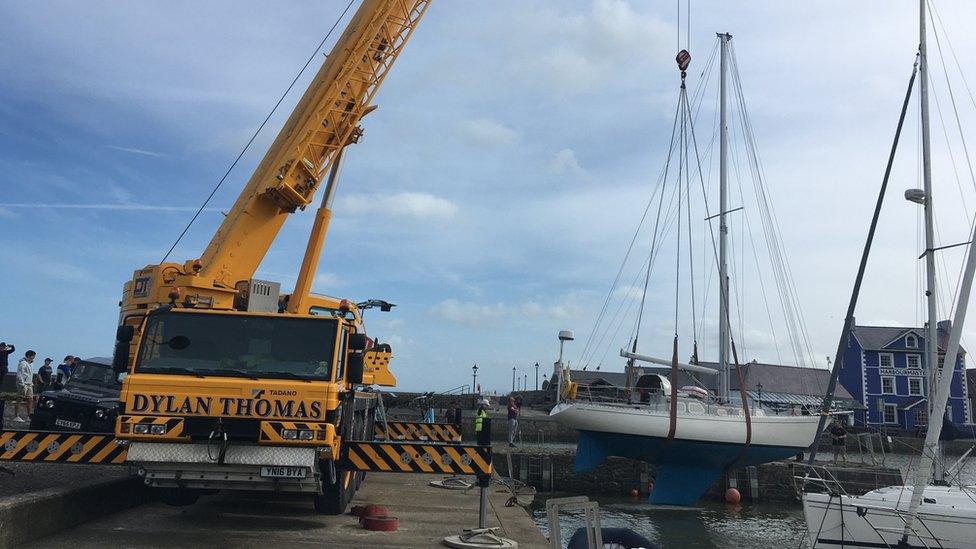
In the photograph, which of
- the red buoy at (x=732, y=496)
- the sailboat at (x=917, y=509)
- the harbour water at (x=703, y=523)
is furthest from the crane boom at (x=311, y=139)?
the red buoy at (x=732, y=496)

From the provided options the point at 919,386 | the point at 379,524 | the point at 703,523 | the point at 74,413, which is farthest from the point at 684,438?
the point at 919,386

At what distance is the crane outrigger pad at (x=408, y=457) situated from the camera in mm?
7812

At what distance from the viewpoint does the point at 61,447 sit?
25.2ft

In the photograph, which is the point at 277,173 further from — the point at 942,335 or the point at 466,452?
the point at 942,335

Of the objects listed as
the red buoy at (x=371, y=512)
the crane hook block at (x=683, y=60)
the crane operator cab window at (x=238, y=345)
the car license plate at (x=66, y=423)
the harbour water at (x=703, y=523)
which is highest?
the crane hook block at (x=683, y=60)

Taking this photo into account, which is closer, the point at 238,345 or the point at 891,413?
the point at 238,345

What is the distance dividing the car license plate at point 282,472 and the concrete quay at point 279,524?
28.3 inches

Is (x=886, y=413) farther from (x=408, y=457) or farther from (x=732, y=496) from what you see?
(x=408, y=457)

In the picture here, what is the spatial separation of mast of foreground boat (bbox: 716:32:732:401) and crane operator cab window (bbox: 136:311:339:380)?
52.3 feet

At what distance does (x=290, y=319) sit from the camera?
7.87 m

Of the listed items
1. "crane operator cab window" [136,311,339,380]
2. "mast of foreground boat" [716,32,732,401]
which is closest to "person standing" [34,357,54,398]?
"crane operator cab window" [136,311,339,380]

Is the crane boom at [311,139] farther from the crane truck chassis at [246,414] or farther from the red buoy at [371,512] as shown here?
the red buoy at [371,512]

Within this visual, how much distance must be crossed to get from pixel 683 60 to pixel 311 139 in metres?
14.6

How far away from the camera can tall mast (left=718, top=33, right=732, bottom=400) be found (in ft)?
73.1
